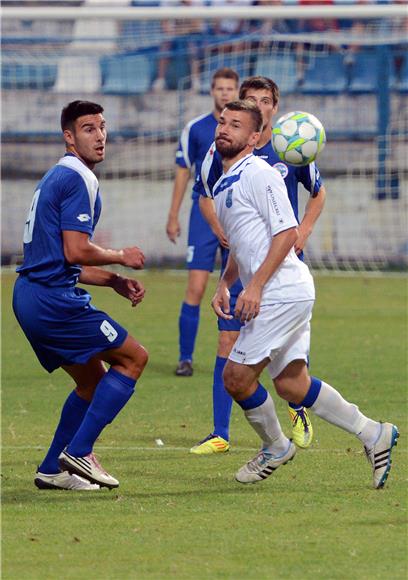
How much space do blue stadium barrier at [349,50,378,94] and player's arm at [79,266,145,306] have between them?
15598mm

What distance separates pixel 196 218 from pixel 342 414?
14.5 ft

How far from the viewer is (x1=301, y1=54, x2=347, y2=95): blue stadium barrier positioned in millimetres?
21453

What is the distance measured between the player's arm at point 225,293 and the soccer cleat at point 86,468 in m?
1.05

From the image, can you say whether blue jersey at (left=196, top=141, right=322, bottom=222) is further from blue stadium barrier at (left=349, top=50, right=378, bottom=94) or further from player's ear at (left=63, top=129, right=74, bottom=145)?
A: blue stadium barrier at (left=349, top=50, right=378, bottom=94)

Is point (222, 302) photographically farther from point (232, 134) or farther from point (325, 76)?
point (325, 76)

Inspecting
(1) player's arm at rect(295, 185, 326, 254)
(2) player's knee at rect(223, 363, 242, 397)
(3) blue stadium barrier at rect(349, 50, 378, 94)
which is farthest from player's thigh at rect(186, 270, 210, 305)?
(3) blue stadium barrier at rect(349, 50, 378, 94)

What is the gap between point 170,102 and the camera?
22000mm

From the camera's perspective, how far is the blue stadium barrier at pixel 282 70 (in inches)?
820

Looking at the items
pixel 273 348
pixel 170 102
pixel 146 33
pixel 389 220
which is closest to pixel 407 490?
pixel 273 348

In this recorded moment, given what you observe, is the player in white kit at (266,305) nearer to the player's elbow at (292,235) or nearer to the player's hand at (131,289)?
the player's elbow at (292,235)

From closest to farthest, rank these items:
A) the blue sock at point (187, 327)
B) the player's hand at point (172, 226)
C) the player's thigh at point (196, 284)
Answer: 1. the player's thigh at point (196, 284)
2. the blue sock at point (187, 327)
3. the player's hand at point (172, 226)

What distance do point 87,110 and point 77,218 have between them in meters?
0.63

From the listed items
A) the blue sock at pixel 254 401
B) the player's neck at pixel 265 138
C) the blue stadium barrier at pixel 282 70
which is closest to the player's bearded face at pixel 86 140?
the blue sock at pixel 254 401

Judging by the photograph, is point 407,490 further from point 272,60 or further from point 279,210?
point 272,60
